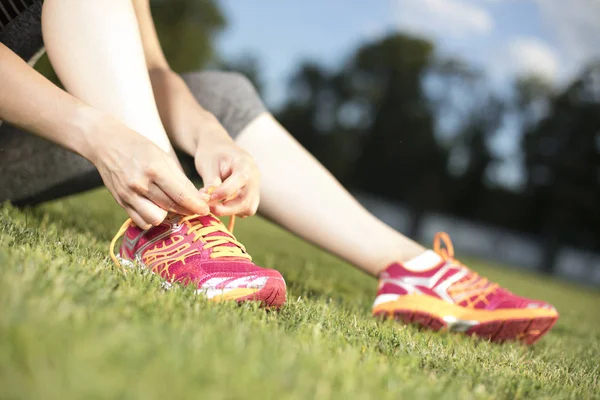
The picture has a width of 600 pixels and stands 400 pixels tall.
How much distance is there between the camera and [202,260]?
133 cm

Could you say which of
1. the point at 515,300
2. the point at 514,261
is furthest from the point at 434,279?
the point at 514,261

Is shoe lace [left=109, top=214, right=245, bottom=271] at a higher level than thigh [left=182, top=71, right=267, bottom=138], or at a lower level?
lower

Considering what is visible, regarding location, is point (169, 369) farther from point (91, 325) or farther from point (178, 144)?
point (178, 144)

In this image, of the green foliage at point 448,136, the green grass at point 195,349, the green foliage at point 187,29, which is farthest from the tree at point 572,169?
the green grass at point 195,349

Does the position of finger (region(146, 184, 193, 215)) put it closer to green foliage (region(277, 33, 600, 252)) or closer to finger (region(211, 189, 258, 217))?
finger (region(211, 189, 258, 217))

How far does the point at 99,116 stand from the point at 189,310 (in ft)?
1.50

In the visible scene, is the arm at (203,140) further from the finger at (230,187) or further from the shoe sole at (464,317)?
the shoe sole at (464,317)

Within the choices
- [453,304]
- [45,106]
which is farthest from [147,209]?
[453,304]

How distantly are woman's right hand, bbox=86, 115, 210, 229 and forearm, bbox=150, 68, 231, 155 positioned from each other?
1.15 feet

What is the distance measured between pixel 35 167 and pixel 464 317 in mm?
1372

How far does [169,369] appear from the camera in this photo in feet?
2.35

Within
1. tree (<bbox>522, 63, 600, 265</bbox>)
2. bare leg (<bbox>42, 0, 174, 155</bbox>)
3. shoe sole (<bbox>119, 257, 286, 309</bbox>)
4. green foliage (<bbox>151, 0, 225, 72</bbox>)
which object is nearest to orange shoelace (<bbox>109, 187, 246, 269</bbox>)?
shoe sole (<bbox>119, 257, 286, 309</bbox>)

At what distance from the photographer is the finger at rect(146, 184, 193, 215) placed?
47.3 inches

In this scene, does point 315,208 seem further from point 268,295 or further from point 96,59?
point 96,59
